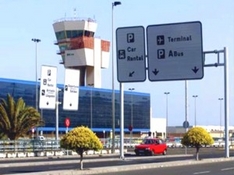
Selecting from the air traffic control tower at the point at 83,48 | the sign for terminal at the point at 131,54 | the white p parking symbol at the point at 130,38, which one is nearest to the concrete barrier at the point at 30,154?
the sign for terminal at the point at 131,54

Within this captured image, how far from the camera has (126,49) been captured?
33.0 m

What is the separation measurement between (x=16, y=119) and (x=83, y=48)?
2113 inches

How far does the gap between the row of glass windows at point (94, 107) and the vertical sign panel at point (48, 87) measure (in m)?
47.3

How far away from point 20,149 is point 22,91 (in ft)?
159

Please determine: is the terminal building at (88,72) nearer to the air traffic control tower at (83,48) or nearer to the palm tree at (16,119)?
the air traffic control tower at (83,48)

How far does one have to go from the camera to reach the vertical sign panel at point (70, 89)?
147ft

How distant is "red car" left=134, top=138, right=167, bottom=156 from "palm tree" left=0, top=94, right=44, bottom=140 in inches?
391

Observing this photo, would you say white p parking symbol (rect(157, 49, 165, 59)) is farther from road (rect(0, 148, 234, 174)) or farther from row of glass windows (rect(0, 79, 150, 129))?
row of glass windows (rect(0, 79, 150, 129))

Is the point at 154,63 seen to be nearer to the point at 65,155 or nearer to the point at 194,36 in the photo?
the point at 194,36

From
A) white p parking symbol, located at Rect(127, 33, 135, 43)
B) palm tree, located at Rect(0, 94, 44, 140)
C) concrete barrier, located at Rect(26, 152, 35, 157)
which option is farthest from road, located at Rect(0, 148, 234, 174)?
palm tree, located at Rect(0, 94, 44, 140)

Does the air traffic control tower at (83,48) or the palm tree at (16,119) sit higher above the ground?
the air traffic control tower at (83,48)

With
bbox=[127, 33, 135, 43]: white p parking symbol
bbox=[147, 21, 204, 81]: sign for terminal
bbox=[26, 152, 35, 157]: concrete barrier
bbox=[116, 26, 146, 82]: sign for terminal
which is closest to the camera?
bbox=[147, 21, 204, 81]: sign for terminal

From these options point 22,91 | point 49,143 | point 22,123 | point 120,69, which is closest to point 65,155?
point 49,143

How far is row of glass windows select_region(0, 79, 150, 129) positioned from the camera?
95812 mm
